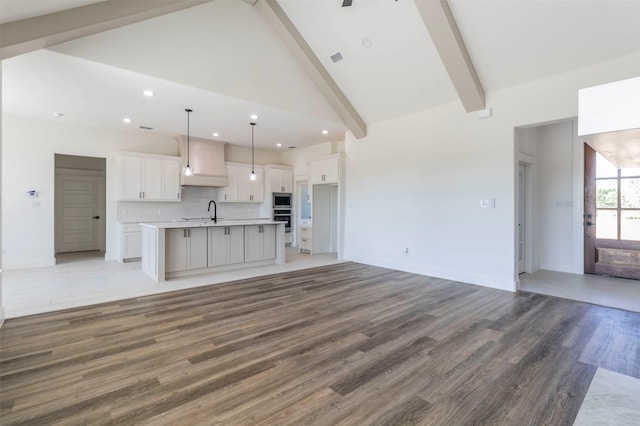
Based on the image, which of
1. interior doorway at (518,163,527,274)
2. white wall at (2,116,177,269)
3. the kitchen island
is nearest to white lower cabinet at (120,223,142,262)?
white wall at (2,116,177,269)

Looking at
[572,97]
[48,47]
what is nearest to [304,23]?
[48,47]

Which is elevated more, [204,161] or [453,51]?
[453,51]

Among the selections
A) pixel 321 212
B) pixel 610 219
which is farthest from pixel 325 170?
pixel 610 219

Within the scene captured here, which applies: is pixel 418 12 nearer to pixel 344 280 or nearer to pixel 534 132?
pixel 534 132

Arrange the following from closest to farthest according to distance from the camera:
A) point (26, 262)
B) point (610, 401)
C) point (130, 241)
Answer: point (610, 401) → point (26, 262) → point (130, 241)

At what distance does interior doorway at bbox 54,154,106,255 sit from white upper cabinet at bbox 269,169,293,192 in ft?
14.7

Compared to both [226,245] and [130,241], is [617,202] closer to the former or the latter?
[226,245]

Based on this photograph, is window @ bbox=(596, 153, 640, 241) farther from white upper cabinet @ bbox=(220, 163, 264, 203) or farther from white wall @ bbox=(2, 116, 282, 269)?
white wall @ bbox=(2, 116, 282, 269)

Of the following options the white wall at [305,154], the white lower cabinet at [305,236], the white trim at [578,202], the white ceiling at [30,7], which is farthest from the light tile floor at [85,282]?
the white trim at [578,202]

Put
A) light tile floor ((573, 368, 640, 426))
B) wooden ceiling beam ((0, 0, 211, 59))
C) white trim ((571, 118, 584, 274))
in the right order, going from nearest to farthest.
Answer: light tile floor ((573, 368, 640, 426)), wooden ceiling beam ((0, 0, 211, 59)), white trim ((571, 118, 584, 274))

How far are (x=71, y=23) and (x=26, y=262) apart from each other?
510cm

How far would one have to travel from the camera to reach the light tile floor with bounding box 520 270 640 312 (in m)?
3.85

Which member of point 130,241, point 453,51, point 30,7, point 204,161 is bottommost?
point 130,241

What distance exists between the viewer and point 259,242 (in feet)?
20.1
